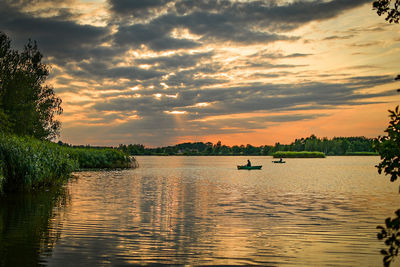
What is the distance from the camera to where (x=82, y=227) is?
1808cm

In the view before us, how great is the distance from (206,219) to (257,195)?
14762 mm

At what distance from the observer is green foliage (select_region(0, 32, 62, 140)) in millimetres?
55406

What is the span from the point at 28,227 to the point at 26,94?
45.7m

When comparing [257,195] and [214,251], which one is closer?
[214,251]

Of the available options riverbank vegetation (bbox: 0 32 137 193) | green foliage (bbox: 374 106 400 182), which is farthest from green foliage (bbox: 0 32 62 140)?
green foliage (bbox: 374 106 400 182)

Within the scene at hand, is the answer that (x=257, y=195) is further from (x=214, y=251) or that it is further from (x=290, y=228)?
(x=214, y=251)

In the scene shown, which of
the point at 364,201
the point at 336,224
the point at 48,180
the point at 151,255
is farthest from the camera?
the point at 48,180

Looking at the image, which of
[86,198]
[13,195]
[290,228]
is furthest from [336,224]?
[13,195]

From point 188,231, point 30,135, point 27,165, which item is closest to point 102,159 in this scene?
point 30,135

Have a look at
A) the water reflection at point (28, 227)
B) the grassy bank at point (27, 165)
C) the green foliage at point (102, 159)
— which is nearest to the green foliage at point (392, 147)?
the water reflection at point (28, 227)

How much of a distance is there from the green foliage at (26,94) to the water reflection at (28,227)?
26.5 m

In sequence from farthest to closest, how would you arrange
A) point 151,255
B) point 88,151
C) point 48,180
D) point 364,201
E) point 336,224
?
point 88,151 < point 48,180 < point 364,201 < point 336,224 < point 151,255

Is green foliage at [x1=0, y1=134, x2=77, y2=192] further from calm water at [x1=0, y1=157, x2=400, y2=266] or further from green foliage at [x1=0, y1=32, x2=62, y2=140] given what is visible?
green foliage at [x1=0, y1=32, x2=62, y2=140]

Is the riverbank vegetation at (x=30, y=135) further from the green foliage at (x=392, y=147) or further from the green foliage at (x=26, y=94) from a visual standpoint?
the green foliage at (x=392, y=147)
